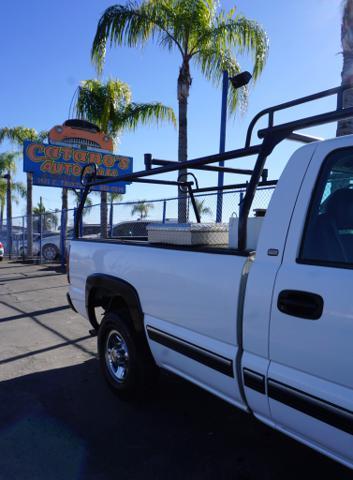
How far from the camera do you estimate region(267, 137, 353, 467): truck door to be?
1821 millimetres

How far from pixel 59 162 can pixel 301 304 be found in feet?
47.4

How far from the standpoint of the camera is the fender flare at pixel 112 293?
10.7ft

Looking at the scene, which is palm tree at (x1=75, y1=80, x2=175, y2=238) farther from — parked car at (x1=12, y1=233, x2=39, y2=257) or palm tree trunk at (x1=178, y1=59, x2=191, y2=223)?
parked car at (x1=12, y1=233, x2=39, y2=257)

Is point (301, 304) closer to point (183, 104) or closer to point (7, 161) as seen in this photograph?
point (183, 104)

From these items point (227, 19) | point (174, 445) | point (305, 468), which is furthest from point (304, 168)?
point (227, 19)

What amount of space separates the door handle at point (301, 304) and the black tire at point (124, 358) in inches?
66.5

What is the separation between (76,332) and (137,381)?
2.62 metres

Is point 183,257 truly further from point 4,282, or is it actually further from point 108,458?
point 4,282

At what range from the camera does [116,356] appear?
12.2 feet

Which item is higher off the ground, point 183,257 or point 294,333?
point 183,257

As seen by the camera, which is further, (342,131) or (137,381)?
(342,131)

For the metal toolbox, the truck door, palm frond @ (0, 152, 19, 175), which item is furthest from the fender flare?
palm frond @ (0, 152, 19, 175)

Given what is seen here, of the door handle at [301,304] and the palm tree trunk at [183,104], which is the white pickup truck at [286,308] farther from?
the palm tree trunk at [183,104]

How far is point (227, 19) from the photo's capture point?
10844mm
